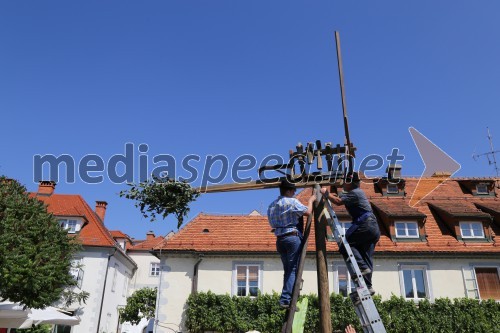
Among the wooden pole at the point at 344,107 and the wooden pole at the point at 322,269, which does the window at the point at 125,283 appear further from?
the wooden pole at the point at 344,107

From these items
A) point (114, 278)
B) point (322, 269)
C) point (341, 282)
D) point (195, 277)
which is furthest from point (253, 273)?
point (322, 269)

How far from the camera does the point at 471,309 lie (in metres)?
19.8

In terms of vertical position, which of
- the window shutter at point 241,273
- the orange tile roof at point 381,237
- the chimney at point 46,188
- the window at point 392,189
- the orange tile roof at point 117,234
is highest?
the chimney at point 46,188

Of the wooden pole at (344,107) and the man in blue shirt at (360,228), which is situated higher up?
the wooden pole at (344,107)

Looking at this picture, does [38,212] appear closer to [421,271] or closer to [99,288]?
[99,288]

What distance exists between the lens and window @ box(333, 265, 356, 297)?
2081 cm

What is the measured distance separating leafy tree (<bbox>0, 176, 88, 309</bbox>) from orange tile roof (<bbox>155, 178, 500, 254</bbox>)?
6.44m

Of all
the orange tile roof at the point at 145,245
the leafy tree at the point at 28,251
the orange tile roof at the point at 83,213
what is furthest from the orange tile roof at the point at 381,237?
the orange tile roof at the point at 145,245

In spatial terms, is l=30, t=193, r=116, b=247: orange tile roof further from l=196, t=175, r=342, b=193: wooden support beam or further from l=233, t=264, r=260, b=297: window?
l=196, t=175, r=342, b=193: wooden support beam

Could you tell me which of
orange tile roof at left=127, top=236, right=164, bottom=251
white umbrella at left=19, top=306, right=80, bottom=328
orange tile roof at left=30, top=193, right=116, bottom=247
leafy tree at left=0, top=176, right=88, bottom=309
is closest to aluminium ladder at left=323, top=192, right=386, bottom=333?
leafy tree at left=0, top=176, right=88, bottom=309

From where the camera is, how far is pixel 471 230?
74.3 feet

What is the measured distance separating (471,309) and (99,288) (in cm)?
2359

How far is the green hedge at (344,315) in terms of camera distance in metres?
19.4

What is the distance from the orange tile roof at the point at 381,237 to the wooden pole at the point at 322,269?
14123 mm
